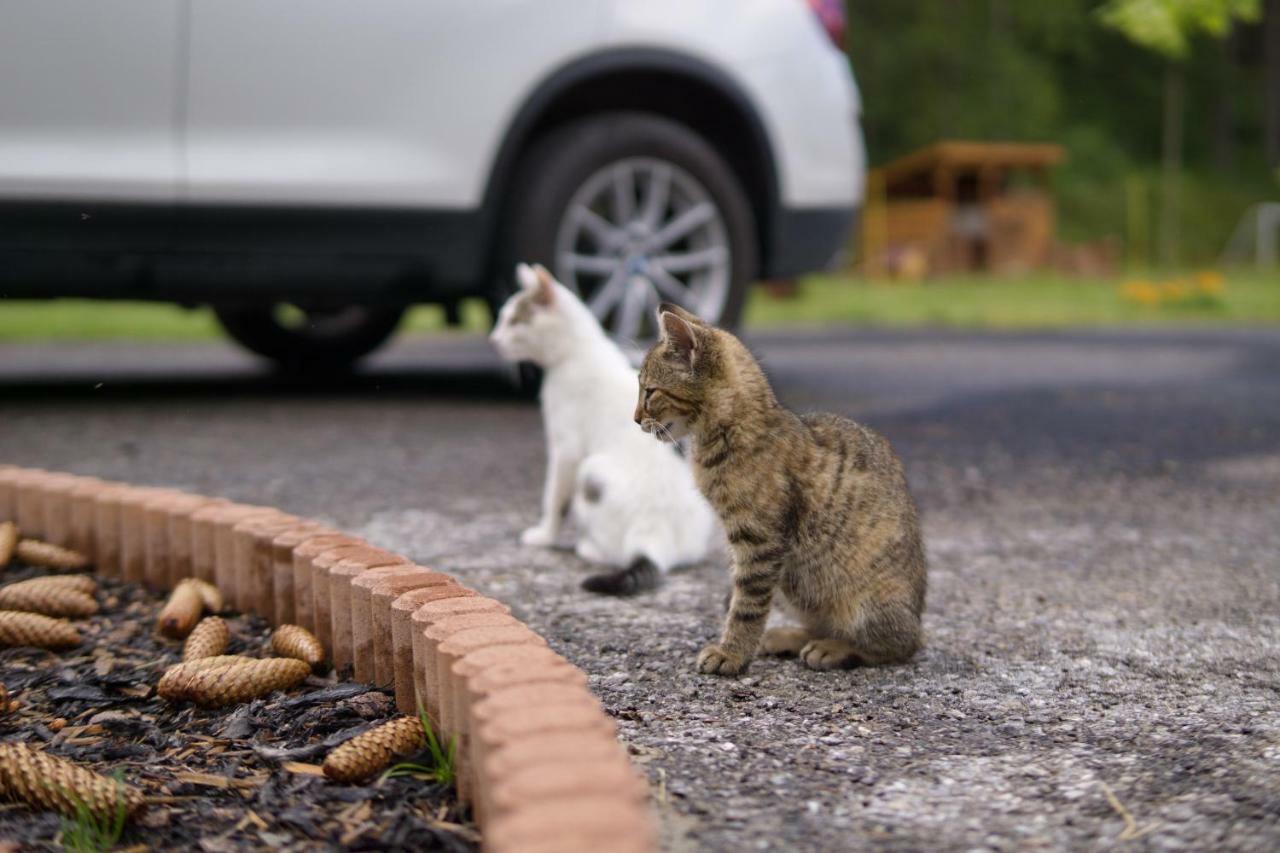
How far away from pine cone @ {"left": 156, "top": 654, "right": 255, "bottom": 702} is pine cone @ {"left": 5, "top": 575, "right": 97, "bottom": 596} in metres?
0.70

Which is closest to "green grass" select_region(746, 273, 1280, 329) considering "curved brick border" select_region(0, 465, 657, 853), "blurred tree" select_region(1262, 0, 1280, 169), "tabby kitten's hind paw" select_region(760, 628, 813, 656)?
"curved brick border" select_region(0, 465, 657, 853)

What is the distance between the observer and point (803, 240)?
241 inches

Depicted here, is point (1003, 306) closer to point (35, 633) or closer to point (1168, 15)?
point (1168, 15)

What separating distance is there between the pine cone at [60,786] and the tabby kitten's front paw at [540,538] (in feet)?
5.70

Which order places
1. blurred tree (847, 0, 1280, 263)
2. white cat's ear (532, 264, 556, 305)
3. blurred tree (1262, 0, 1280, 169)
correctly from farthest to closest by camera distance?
blurred tree (1262, 0, 1280, 169) < blurred tree (847, 0, 1280, 263) < white cat's ear (532, 264, 556, 305)

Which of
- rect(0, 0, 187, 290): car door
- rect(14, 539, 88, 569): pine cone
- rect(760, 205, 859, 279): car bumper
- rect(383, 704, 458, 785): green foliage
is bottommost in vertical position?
rect(383, 704, 458, 785): green foliage

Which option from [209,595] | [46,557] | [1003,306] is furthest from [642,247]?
[1003,306]

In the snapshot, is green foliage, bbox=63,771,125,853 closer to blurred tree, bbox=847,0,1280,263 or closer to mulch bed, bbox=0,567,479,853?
mulch bed, bbox=0,567,479,853

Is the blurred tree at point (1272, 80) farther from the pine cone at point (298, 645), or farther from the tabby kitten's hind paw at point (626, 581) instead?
the pine cone at point (298, 645)

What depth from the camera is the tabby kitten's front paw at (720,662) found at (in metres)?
2.57

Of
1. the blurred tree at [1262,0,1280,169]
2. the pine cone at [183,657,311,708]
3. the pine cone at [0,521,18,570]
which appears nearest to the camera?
the pine cone at [183,657,311,708]

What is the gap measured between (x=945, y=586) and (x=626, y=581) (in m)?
0.79

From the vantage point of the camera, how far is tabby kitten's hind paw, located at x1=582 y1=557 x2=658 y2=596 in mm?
3098

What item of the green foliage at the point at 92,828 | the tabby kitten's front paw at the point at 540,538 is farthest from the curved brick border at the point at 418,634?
the tabby kitten's front paw at the point at 540,538
